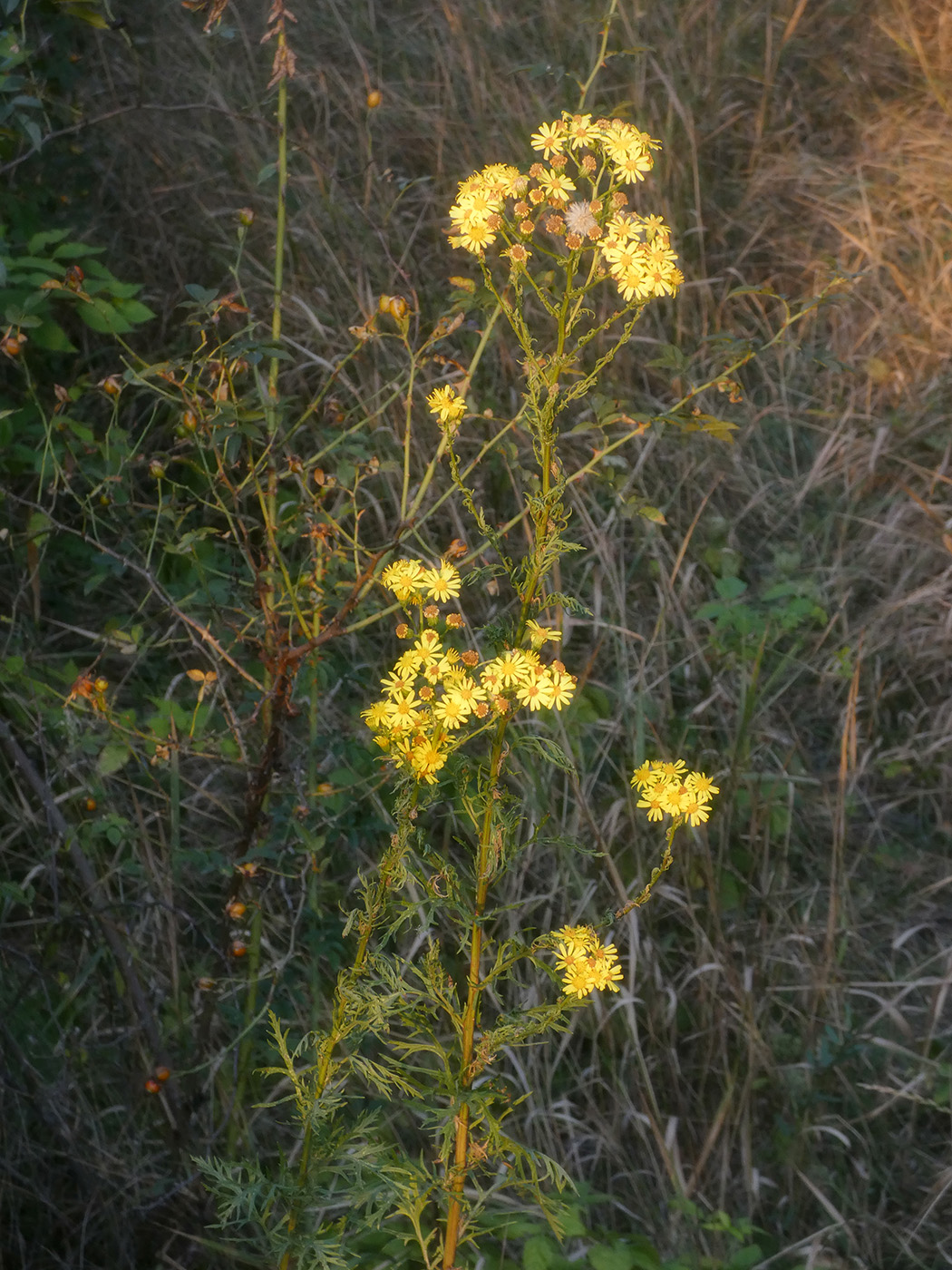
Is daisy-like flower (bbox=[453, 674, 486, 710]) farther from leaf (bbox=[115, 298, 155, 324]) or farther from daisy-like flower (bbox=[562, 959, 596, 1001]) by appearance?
leaf (bbox=[115, 298, 155, 324])

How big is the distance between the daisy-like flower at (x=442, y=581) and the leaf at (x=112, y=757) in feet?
2.93

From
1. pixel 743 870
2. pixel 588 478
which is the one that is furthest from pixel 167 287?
pixel 743 870

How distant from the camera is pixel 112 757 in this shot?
210cm

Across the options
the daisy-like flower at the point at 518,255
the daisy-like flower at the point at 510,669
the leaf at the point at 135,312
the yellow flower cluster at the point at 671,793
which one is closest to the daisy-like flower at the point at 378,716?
the daisy-like flower at the point at 510,669

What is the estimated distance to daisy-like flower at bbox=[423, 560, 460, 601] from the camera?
1.34m

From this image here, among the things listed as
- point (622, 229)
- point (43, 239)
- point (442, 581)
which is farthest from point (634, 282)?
point (43, 239)

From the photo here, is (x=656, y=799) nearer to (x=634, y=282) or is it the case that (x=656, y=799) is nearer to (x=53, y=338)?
(x=634, y=282)

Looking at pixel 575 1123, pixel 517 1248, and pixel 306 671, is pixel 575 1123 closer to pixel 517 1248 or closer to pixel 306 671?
pixel 517 1248

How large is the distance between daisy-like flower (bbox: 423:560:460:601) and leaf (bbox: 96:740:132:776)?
894 mm

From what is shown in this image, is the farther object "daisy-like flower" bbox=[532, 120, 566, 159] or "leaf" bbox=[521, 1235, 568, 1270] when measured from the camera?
"leaf" bbox=[521, 1235, 568, 1270]

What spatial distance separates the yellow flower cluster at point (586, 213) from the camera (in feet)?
4.26

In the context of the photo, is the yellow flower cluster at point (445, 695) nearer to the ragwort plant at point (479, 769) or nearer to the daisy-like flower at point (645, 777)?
the ragwort plant at point (479, 769)

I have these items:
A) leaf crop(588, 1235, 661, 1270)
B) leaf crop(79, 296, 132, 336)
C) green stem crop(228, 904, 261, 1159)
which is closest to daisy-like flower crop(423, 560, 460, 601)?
green stem crop(228, 904, 261, 1159)

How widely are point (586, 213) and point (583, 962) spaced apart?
0.77m
